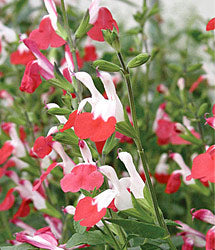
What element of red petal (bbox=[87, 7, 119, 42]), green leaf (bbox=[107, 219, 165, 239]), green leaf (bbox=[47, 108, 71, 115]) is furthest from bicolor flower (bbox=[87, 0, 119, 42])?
green leaf (bbox=[107, 219, 165, 239])

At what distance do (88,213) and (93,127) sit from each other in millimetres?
67

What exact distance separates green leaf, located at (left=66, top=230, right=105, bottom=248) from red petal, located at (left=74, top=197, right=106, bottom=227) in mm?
34

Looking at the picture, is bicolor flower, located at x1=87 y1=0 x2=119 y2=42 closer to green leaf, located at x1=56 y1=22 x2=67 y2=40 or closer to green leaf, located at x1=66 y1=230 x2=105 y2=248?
green leaf, located at x1=56 y1=22 x2=67 y2=40

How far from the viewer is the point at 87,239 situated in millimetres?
373

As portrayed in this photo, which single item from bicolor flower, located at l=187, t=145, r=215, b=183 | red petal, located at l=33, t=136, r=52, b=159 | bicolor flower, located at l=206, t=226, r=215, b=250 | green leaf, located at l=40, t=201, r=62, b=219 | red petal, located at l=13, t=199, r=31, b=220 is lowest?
green leaf, located at l=40, t=201, r=62, b=219

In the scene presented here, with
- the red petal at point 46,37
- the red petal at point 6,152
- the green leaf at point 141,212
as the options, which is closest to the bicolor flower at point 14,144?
the red petal at point 6,152

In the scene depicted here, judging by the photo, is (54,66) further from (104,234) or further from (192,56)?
(192,56)

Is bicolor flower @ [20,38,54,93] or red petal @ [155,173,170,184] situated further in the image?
red petal @ [155,173,170,184]

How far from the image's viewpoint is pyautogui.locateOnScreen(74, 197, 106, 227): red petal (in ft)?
1.08

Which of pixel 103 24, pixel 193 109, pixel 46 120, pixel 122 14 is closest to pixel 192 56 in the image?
pixel 122 14

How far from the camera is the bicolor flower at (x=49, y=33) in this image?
0.45 metres

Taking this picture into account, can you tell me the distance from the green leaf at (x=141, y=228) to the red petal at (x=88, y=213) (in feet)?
0.06

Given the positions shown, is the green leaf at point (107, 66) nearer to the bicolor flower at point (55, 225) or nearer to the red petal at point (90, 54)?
the bicolor flower at point (55, 225)

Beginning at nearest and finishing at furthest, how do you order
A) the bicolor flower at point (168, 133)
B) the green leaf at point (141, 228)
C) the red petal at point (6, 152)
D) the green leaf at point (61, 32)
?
the green leaf at point (141, 228)
the green leaf at point (61, 32)
the red petal at point (6, 152)
the bicolor flower at point (168, 133)
